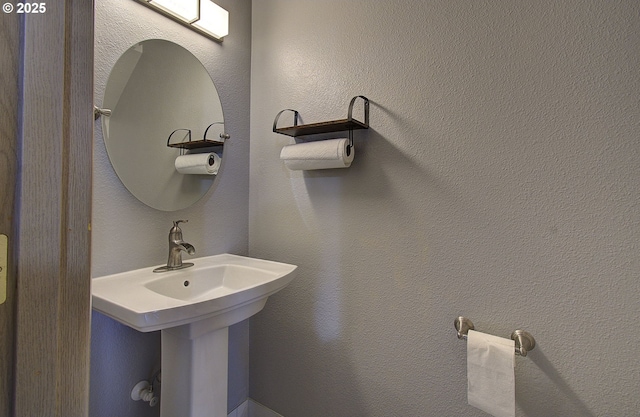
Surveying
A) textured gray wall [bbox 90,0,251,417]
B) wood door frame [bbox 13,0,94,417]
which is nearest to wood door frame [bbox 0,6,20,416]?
wood door frame [bbox 13,0,94,417]

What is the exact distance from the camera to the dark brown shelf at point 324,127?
1.11 metres

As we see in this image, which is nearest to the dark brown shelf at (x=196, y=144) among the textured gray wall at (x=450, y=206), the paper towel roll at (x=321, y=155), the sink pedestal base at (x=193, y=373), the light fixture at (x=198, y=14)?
the textured gray wall at (x=450, y=206)

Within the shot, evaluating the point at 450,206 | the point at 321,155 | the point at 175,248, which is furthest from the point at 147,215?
the point at 450,206

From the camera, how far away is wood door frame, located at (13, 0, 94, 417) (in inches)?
12.4

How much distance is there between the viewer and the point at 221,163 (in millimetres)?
1411

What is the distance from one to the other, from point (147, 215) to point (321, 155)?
738 mm

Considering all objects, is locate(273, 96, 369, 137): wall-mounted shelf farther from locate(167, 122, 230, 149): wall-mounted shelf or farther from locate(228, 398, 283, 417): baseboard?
locate(228, 398, 283, 417): baseboard

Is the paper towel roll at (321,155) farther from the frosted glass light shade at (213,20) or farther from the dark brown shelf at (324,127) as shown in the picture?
the frosted glass light shade at (213,20)

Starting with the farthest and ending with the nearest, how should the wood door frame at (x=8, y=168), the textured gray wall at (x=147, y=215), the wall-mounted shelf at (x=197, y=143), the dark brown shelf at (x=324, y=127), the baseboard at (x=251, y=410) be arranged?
the baseboard at (x=251, y=410), the wall-mounted shelf at (x=197, y=143), the dark brown shelf at (x=324, y=127), the textured gray wall at (x=147, y=215), the wood door frame at (x=8, y=168)

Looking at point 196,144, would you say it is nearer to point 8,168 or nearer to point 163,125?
point 163,125

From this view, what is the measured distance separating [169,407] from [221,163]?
1.01m

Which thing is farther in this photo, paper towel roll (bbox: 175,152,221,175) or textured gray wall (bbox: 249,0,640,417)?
paper towel roll (bbox: 175,152,221,175)

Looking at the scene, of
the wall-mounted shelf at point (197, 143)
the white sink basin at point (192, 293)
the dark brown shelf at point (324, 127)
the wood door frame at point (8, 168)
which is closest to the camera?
the wood door frame at point (8, 168)

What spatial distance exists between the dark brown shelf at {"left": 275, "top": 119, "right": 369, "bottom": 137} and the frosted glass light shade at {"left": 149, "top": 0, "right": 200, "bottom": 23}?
626mm
